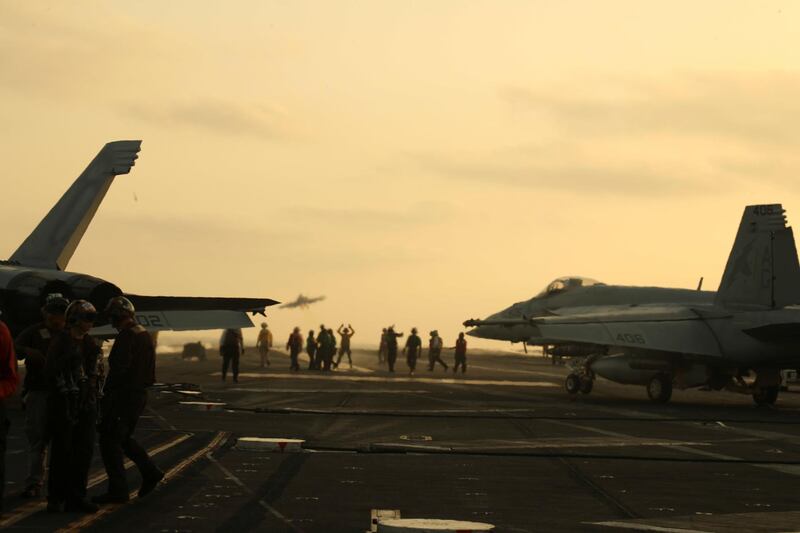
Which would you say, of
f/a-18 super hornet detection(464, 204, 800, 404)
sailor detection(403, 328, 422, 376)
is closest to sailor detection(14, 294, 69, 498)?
f/a-18 super hornet detection(464, 204, 800, 404)

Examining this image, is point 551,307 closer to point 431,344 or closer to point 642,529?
point 431,344

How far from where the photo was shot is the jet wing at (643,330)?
32.5 metres

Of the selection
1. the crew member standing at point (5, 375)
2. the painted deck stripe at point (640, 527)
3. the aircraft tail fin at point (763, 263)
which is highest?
the aircraft tail fin at point (763, 263)

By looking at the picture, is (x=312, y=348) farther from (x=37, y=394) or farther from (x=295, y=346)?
(x=37, y=394)

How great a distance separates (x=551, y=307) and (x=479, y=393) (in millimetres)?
4234

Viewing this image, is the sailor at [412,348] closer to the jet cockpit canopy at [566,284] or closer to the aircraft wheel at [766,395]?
the jet cockpit canopy at [566,284]

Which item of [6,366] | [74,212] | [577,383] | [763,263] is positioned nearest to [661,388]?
[577,383]

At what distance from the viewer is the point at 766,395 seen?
3316 centimetres

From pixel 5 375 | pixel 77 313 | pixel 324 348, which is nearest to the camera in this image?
pixel 5 375

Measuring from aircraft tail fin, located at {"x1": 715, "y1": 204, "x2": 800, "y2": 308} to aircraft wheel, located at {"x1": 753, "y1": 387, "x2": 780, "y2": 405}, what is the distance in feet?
8.78

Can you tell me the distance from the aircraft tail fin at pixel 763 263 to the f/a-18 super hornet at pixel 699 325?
1.0 inches

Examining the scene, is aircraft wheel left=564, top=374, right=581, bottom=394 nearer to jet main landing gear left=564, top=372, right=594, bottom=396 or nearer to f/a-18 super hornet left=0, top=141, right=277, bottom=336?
jet main landing gear left=564, top=372, right=594, bottom=396

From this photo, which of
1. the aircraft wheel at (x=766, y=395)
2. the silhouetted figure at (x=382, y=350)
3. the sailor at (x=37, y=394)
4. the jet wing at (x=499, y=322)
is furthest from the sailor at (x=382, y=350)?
the sailor at (x=37, y=394)

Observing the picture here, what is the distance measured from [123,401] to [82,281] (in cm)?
1272
